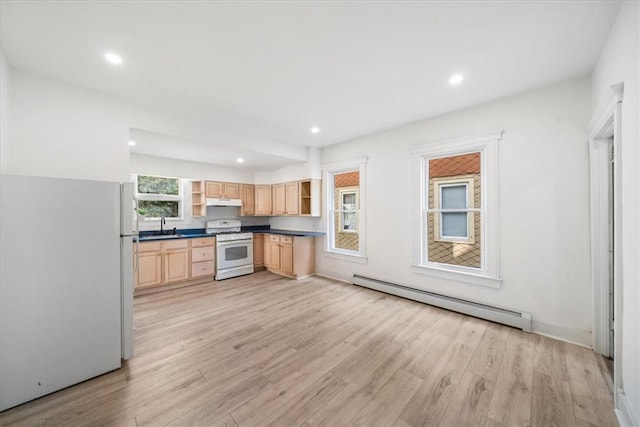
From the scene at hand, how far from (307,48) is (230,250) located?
4.31 metres

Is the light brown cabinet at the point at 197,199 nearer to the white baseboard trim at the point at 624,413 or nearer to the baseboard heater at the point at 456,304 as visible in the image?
the baseboard heater at the point at 456,304

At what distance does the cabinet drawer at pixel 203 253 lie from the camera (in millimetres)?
4781

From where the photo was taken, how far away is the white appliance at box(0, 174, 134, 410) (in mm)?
1756

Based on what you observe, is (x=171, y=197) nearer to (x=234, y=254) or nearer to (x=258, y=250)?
(x=234, y=254)

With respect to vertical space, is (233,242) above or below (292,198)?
below

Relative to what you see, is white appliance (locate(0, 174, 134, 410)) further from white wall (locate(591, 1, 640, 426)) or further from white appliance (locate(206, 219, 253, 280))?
white wall (locate(591, 1, 640, 426))

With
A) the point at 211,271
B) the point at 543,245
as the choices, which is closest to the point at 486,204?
the point at 543,245

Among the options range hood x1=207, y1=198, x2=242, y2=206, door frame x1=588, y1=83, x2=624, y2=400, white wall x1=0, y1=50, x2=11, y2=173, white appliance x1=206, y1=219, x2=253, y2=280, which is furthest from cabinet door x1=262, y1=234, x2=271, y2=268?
door frame x1=588, y1=83, x2=624, y2=400

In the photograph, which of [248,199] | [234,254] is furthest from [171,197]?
[234,254]

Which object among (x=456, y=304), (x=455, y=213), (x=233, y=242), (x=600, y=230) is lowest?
(x=456, y=304)

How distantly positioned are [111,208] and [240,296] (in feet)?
7.98

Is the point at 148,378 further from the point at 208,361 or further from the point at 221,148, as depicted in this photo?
the point at 221,148

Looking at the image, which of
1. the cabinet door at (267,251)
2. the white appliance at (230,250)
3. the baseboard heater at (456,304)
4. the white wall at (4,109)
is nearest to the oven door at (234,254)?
the white appliance at (230,250)

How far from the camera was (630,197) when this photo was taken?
1.51m
